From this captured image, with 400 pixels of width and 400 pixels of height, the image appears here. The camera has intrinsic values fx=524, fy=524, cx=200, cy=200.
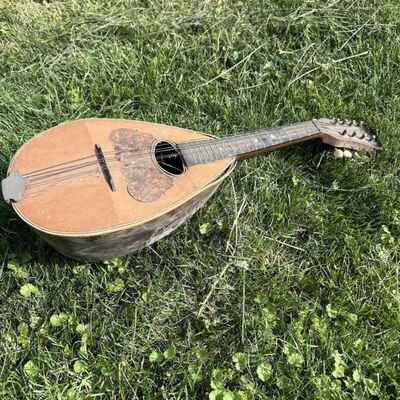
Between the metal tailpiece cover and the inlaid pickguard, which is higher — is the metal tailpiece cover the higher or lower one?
the higher one

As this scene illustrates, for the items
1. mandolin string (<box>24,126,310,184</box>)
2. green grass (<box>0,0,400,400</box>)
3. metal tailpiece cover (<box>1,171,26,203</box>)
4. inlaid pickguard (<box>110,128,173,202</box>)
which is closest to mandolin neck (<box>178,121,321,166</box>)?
mandolin string (<box>24,126,310,184</box>)

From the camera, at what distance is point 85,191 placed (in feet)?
7.32

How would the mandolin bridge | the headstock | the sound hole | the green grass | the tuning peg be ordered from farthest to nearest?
the tuning peg → the headstock → the sound hole → the green grass → the mandolin bridge

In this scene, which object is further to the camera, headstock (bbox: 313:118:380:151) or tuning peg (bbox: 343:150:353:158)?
tuning peg (bbox: 343:150:353:158)

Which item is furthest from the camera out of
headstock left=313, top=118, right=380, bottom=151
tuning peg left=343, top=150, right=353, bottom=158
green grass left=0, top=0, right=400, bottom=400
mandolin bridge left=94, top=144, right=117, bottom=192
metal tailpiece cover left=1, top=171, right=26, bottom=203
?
tuning peg left=343, top=150, right=353, bottom=158

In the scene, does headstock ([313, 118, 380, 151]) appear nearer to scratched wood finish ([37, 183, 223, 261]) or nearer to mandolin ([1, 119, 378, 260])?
mandolin ([1, 119, 378, 260])

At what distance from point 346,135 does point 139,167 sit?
1.19 meters

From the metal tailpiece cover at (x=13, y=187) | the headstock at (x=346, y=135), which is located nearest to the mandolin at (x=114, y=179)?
the metal tailpiece cover at (x=13, y=187)

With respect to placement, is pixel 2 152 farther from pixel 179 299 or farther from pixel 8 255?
pixel 179 299

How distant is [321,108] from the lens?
3.11 metres

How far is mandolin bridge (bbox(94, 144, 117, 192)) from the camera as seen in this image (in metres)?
2.27

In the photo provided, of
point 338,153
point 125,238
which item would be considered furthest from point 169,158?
point 338,153

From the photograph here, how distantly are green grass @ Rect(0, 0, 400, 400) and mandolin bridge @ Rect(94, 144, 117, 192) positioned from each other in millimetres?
503

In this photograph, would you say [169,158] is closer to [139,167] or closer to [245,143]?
[139,167]
